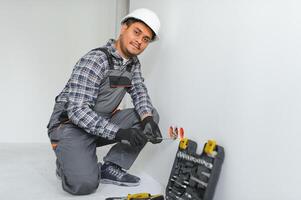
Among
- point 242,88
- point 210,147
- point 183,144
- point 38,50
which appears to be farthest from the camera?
point 38,50

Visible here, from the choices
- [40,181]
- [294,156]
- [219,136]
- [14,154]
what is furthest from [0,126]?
[294,156]

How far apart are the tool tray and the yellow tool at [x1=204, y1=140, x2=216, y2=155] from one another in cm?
1

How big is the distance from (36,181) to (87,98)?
554mm

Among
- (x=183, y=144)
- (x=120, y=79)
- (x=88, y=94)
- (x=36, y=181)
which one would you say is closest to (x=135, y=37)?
(x=120, y=79)

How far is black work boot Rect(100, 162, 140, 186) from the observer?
193 centimetres

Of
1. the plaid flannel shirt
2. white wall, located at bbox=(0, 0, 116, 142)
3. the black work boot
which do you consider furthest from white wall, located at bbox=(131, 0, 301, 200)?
white wall, located at bbox=(0, 0, 116, 142)

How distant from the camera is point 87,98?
179 centimetres

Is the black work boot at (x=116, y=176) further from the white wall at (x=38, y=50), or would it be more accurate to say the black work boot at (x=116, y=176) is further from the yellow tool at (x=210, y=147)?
the white wall at (x=38, y=50)

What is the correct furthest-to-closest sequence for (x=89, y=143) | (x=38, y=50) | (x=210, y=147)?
(x=38, y=50)
(x=89, y=143)
(x=210, y=147)

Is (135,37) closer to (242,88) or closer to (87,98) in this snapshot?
(87,98)

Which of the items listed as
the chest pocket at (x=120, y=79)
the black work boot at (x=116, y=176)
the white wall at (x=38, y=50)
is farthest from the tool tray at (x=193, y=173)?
the white wall at (x=38, y=50)

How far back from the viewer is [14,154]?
265 cm

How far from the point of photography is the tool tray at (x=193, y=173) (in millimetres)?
1402

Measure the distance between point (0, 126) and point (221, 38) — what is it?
2301 mm
